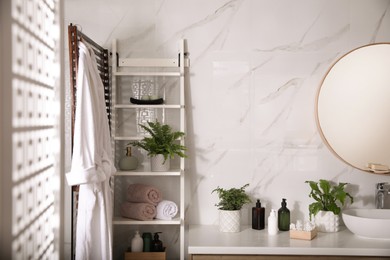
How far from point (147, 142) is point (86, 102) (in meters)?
0.65

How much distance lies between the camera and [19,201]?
1.45 metres

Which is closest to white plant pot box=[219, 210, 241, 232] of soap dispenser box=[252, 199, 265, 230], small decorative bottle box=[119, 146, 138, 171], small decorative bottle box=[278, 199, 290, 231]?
soap dispenser box=[252, 199, 265, 230]

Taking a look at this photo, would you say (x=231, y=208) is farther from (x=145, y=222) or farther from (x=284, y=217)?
(x=145, y=222)

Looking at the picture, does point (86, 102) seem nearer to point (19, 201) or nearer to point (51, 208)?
point (51, 208)

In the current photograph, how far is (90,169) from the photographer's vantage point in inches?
86.1

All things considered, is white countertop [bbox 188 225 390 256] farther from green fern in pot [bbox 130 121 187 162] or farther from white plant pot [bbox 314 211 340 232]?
green fern in pot [bbox 130 121 187 162]

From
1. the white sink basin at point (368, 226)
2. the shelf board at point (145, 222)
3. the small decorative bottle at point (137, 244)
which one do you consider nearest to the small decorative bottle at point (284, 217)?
the white sink basin at point (368, 226)

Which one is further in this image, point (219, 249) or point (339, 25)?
point (339, 25)

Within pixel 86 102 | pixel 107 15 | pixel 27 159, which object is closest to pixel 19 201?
pixel 27 159

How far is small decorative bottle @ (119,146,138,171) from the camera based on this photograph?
112 inches

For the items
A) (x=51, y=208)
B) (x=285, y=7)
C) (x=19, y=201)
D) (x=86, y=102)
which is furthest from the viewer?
(x=285, y=7)

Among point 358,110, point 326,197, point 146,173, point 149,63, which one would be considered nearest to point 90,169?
point 146,173

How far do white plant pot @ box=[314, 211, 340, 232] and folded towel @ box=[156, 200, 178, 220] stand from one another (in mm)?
897

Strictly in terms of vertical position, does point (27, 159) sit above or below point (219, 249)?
above
